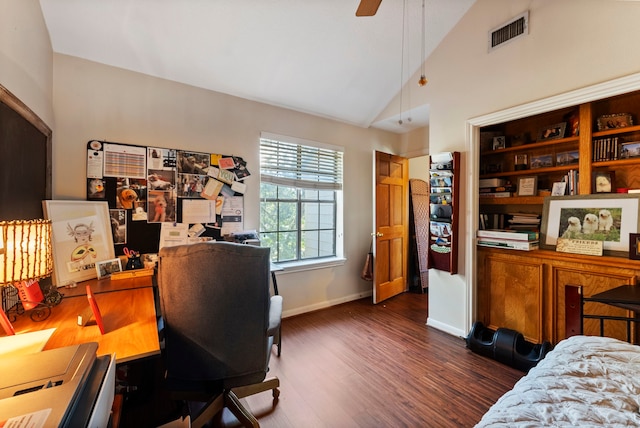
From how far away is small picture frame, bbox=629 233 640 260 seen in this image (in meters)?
1.89

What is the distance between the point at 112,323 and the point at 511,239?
2.95m

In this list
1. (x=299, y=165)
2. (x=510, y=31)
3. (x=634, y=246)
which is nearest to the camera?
(x=634, y=246)

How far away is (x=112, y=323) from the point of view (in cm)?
126

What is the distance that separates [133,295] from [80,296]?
0.29 m

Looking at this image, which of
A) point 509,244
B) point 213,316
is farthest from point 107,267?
point 509,244

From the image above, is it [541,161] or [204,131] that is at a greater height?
[204,131]

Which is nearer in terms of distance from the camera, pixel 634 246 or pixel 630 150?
pixel 634 246

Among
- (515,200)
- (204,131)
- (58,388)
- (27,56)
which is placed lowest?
(58,388)

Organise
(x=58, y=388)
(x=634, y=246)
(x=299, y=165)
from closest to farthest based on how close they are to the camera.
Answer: (x=58, y=388) → (x=634, y=246) → (x=299, y=165)

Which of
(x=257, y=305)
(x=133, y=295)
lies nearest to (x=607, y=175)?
(x=257, y=305)

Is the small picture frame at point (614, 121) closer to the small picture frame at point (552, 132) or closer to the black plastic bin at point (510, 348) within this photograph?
the small picture frame at point (552, 132)

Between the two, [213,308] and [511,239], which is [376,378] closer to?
[213,308]

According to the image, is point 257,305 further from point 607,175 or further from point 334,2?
point 607,175

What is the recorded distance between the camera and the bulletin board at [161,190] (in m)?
2.26
